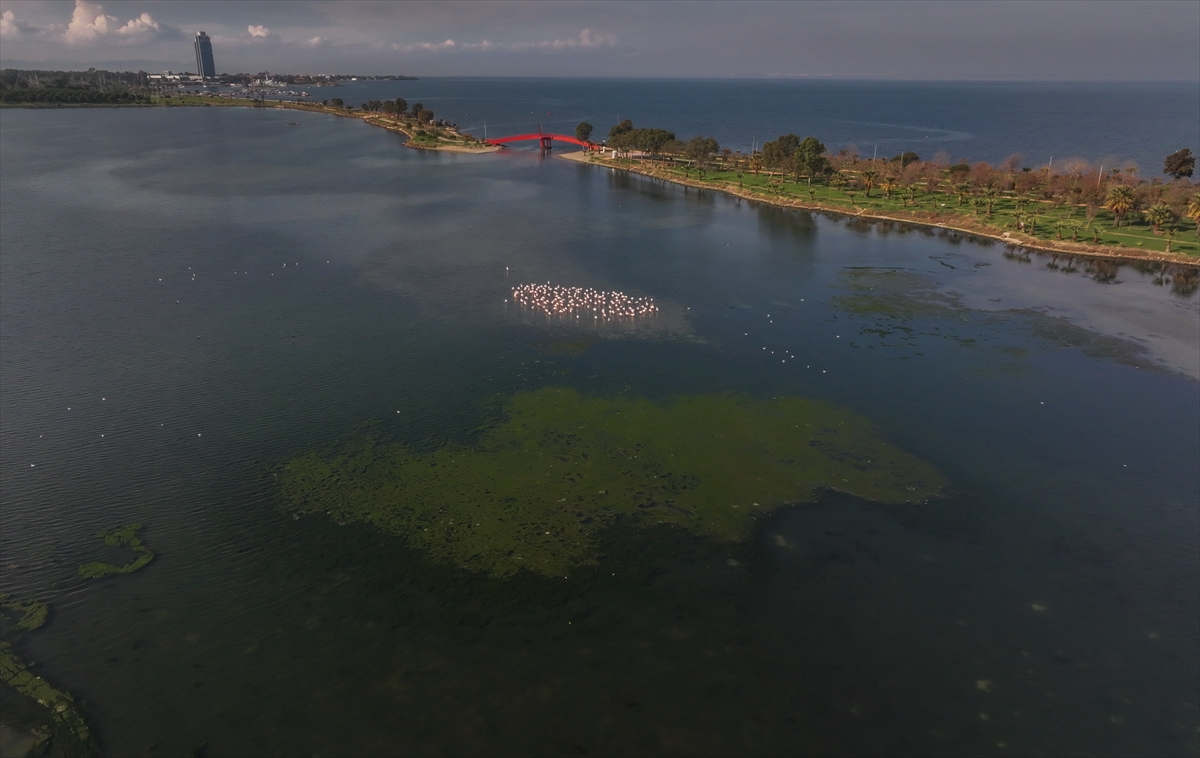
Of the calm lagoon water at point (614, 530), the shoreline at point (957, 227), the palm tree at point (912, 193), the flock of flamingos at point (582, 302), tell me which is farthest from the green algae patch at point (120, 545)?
the palm tree at point (912, 193)

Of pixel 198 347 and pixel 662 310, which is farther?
pixel 662 310

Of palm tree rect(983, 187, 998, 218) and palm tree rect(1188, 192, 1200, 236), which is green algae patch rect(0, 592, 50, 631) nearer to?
palm tree rect(983, 187, 998, 218)

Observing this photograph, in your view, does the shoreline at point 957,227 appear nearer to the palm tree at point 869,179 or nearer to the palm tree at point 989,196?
the palm tree at point 989,196

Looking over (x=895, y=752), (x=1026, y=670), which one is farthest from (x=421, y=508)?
(x=1026, y=670)

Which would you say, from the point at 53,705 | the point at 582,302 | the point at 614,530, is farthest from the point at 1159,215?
the point at 53,705

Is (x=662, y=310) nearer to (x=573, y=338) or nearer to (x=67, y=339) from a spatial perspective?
(x=573, y=338)

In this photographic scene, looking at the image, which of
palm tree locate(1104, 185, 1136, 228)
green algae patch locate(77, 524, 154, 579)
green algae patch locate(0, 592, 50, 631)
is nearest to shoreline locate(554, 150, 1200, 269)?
palm tree locate(1104, 185, 1136, 228)

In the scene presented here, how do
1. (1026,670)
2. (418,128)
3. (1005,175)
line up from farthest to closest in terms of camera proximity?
(418,128), (1005,175), (1026,670)

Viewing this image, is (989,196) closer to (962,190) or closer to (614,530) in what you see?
(962,190)
